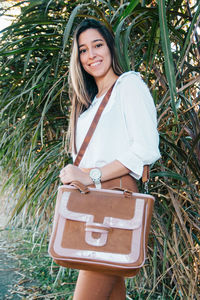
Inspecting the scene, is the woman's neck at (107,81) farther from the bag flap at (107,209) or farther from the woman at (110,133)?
the bag flap at (107,209)

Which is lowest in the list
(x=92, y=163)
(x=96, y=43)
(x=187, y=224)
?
(x=187, y=224)

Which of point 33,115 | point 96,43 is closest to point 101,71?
point 96,43

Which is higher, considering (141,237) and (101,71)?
(101,71)

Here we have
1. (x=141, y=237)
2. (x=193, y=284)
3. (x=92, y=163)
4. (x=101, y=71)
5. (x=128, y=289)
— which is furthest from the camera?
(x=128, y=289)

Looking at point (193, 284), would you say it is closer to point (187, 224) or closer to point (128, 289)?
point (187, 224)

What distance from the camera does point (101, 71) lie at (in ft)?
3.48

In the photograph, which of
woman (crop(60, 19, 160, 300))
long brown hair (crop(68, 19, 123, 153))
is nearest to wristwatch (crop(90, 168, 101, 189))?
woman (crop(60, 19, 160, 300))

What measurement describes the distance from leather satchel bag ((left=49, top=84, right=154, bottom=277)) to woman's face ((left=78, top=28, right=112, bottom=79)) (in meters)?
0.44

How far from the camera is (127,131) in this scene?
892 millimetres

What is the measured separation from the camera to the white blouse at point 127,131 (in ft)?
2.72

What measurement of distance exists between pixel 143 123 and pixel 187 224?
68cm

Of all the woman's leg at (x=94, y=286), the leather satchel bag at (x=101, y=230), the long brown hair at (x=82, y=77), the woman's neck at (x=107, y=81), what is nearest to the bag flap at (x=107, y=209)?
the leather satchel bag at (x=101, y=230)

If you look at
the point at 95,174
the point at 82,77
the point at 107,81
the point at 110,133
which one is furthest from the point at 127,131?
the point at 82,77

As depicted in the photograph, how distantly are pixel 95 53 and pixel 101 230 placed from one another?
0.61 metres
